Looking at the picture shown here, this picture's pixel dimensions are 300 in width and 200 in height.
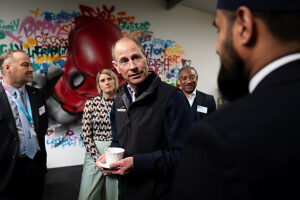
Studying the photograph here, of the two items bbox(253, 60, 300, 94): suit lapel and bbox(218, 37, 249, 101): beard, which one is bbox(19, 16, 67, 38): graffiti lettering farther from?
bbox(253, 60, 300, 94): suit lapel

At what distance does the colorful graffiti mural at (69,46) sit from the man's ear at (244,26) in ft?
13.3

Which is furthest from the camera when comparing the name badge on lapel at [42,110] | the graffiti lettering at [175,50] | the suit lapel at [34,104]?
the graffiti lettering at [175,50]

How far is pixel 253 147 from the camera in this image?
37cm

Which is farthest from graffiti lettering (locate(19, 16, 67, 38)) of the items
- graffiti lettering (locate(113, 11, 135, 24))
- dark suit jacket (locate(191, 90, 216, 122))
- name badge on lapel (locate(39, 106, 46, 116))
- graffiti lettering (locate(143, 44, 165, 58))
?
dark suit jacket (locate(191, 90, 216, 122))

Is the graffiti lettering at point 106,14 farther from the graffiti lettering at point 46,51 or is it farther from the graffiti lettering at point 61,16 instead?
the graffiti lettering at point 46,51

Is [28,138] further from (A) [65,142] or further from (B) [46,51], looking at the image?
(B) [46,51]

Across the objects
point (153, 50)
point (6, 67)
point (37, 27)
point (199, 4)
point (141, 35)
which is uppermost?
point (199, 4)

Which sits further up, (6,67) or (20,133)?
(6,67)

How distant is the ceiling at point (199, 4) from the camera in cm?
442

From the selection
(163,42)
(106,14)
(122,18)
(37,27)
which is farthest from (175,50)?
(37,27)

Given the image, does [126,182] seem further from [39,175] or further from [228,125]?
[39,175]

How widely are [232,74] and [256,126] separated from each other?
0.20m

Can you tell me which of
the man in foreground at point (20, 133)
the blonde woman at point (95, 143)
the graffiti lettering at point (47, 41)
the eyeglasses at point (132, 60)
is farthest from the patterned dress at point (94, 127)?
the graffiti lettering at point (47, 41)

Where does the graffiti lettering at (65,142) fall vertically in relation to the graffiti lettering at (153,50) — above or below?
below
